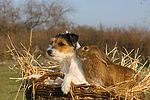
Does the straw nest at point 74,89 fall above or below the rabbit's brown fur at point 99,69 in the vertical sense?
below

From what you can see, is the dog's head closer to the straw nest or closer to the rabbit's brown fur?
the rabbit's brown fur

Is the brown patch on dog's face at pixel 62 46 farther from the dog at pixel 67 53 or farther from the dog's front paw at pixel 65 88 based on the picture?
the dog's front paw at pixel 65 88

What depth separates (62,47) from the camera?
2.69 metres

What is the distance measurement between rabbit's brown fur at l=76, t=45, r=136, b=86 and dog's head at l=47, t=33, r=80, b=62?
0.47 ft

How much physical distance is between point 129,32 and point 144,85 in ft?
36.5

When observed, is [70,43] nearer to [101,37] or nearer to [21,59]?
[21,59]

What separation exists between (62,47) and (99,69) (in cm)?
61

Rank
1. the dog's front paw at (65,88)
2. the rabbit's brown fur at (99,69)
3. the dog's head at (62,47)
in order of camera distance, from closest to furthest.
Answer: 1. the dog's front paw at (65,88)
2. the rabbit's brown fur at (99,69)
3. the dog's head at (62,47)

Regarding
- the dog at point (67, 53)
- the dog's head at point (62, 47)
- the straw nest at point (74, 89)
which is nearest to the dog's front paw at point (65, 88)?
the straw nest at point (74, 89)

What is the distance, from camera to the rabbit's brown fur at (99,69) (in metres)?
2.55

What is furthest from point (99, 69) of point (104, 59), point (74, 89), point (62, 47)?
point (62, 47)

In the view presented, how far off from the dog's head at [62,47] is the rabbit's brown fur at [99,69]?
0.47 feet

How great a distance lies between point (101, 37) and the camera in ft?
42.7

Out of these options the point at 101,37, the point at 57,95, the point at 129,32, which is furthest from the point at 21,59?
the point at 129,32
